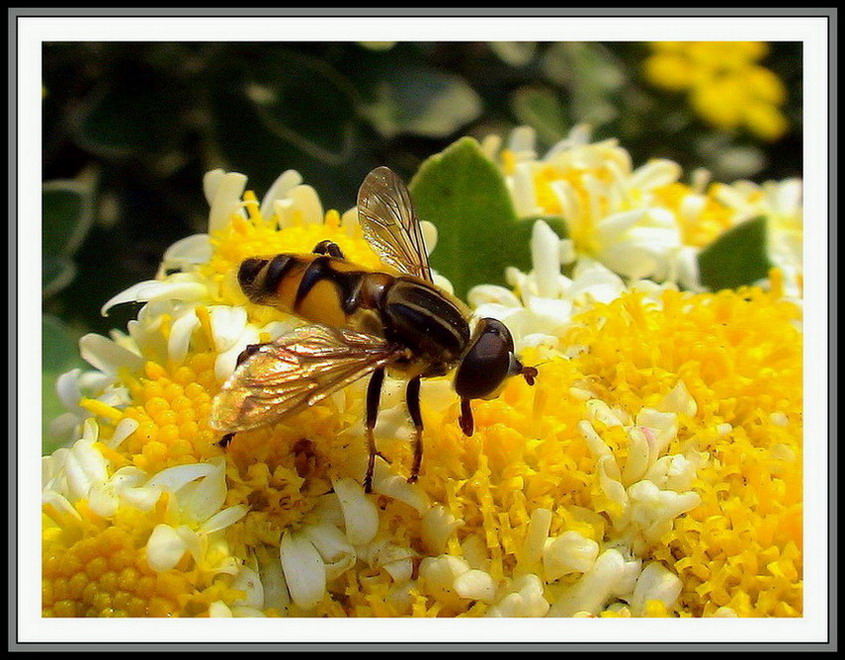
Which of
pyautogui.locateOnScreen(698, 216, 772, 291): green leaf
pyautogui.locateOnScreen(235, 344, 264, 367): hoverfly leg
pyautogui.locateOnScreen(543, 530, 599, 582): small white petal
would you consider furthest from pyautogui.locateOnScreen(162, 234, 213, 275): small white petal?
pyautogui.locateOnScreen(698, 216, 772, 291): green leaf

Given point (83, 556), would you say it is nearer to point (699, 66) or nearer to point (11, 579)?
point (11, 579)

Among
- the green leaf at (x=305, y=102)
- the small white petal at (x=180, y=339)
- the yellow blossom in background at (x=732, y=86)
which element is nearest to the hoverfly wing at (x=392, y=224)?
the small white petal at (x=180, y=339)

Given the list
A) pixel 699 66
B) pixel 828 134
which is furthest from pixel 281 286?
pixel 699 66

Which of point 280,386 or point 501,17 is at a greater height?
point 501,17

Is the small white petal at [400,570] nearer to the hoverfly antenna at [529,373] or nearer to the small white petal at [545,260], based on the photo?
the hoverfly antenna at [529,373]

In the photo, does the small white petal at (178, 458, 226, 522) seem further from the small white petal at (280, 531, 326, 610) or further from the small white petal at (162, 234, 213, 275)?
the small white petal at (162, 234, 213, 275)

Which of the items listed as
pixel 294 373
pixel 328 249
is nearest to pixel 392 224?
pixel 328 249
